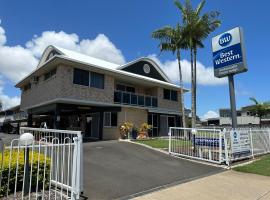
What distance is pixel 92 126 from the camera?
23422 mm

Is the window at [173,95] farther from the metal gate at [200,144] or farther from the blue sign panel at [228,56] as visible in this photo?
the metal gate at [200,144]

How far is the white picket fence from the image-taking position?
11246 millimetres

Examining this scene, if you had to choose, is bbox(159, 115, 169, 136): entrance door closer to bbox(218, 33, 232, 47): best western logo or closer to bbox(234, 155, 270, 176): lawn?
bbox(218, 33, 232, 47): best western logo

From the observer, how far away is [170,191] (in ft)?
23.3

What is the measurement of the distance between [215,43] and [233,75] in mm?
2424

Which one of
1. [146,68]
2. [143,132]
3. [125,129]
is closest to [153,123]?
[143,132]

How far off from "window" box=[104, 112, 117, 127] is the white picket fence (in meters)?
9.31

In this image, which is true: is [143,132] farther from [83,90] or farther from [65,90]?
[65,90]

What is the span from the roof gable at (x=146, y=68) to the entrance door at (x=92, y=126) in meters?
5.24

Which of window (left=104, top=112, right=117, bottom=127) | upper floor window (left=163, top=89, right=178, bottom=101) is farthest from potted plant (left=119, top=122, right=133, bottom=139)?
upper floor window (left=163, top=89, right=178, bottom=101)

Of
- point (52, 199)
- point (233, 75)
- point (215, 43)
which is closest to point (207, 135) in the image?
point (233, 75)

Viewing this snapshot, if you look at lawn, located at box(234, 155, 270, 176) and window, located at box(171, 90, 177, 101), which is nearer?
lawn, located at box(234, 155, 270, 176)

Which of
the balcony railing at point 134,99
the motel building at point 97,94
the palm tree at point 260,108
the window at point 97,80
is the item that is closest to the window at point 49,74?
the motel building at point 97,94

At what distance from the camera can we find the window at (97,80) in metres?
20.1
